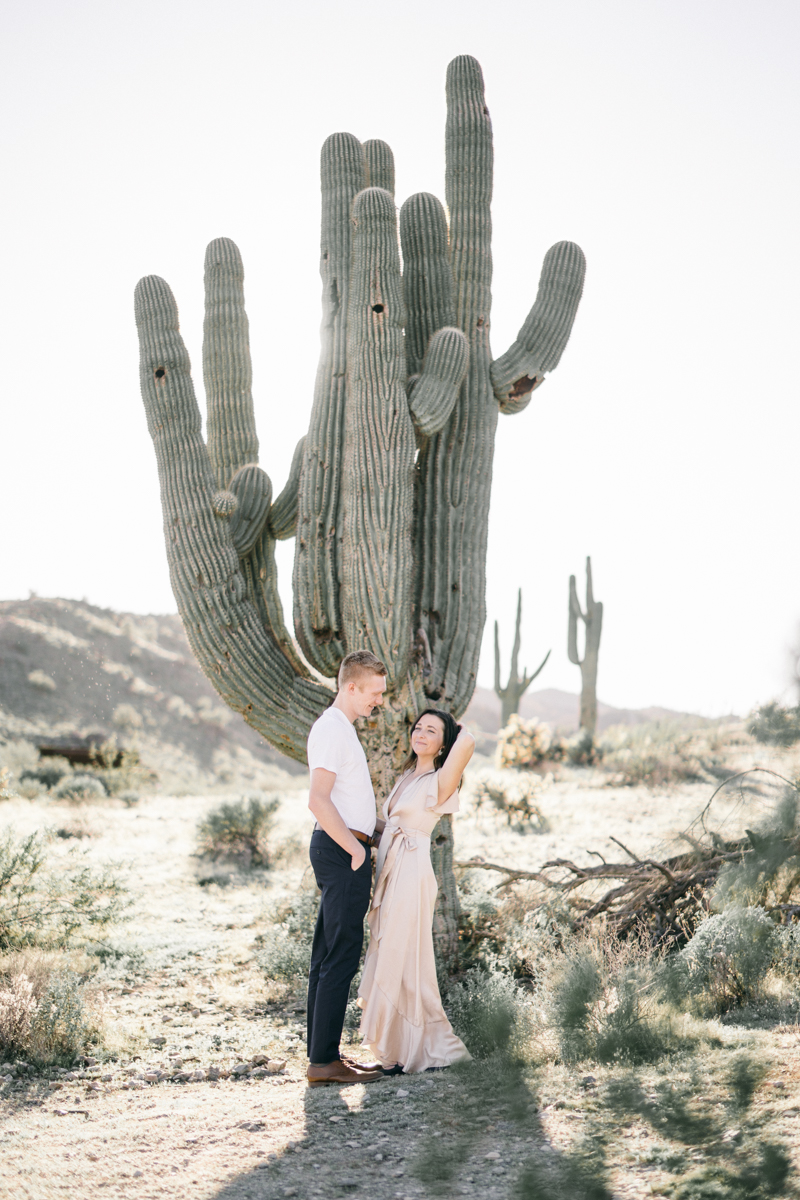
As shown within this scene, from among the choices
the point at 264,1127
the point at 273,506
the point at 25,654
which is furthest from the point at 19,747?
the point at 264,1127

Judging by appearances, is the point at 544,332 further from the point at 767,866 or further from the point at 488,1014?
the point at 488,1014

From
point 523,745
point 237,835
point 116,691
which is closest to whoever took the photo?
point 237,835

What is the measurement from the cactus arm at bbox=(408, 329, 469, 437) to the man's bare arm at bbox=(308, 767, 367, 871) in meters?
3.12

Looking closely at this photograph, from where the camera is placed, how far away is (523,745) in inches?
711

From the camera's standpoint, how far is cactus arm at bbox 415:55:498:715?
676 centimetres

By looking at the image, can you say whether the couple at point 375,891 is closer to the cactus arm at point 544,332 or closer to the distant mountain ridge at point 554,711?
the cactus arm at point 544,332

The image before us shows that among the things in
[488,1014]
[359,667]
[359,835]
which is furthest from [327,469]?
[488,1014]

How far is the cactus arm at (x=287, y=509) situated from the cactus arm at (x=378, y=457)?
77cm

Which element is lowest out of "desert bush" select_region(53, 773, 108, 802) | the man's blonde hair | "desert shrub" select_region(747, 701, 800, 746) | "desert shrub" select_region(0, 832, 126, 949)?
"desert bush" select_region(53, 773, 108, 802)

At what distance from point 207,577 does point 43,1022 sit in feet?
9.97

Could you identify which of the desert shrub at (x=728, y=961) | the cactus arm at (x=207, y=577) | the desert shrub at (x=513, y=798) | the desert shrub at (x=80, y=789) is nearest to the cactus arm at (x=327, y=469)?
the cactus arm at (x=207, y=577)

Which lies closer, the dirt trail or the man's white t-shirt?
the dirt trail

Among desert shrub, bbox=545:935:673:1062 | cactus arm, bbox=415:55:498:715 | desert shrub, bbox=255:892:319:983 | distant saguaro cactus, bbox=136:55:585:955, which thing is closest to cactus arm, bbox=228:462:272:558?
distant saguaro cactus, bbox=136:55:585:955

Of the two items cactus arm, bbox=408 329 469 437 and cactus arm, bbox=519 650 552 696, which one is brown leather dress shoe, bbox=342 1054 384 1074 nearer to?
cactus arm, bbox=408 329 469 437
